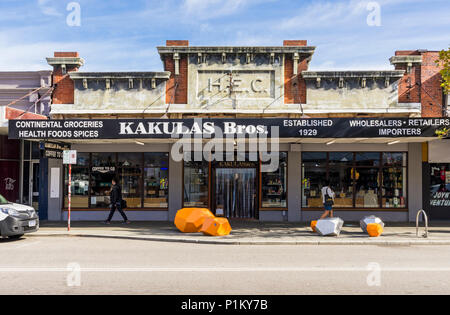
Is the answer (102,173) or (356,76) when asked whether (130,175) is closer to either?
(102,173)

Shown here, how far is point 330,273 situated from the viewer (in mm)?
7379

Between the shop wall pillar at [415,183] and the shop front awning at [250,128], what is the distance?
8.05ft

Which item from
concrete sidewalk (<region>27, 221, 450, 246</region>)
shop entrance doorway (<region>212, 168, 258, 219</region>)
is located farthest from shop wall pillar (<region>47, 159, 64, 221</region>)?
shop entrance doorway (<region>212, 168, 258, 219</region>)

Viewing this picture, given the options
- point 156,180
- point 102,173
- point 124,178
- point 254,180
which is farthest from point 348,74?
point 102,173

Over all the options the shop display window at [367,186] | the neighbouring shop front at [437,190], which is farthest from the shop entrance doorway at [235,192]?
the neighbouring shop front at [437,190]

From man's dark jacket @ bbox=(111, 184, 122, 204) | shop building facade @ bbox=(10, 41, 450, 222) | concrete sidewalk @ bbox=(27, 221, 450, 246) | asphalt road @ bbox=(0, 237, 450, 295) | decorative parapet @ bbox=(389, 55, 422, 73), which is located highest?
decorative parapet @ bbox=(389, 55, 422, 73)

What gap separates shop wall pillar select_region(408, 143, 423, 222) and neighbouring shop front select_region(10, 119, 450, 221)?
0.04m

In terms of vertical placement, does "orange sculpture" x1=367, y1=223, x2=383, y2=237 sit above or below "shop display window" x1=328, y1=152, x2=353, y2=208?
below

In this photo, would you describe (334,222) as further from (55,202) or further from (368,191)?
(55,202)

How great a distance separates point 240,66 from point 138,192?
6697 mm

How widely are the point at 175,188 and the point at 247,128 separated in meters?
4.57

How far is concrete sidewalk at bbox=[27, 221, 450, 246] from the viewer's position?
11531 mm

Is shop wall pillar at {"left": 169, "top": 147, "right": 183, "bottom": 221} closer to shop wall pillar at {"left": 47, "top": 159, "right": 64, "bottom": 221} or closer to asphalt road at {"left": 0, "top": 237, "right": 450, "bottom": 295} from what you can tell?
shop wall pillar at {"left": 47, "top": 159, "right": 64, "bottom": 221}
